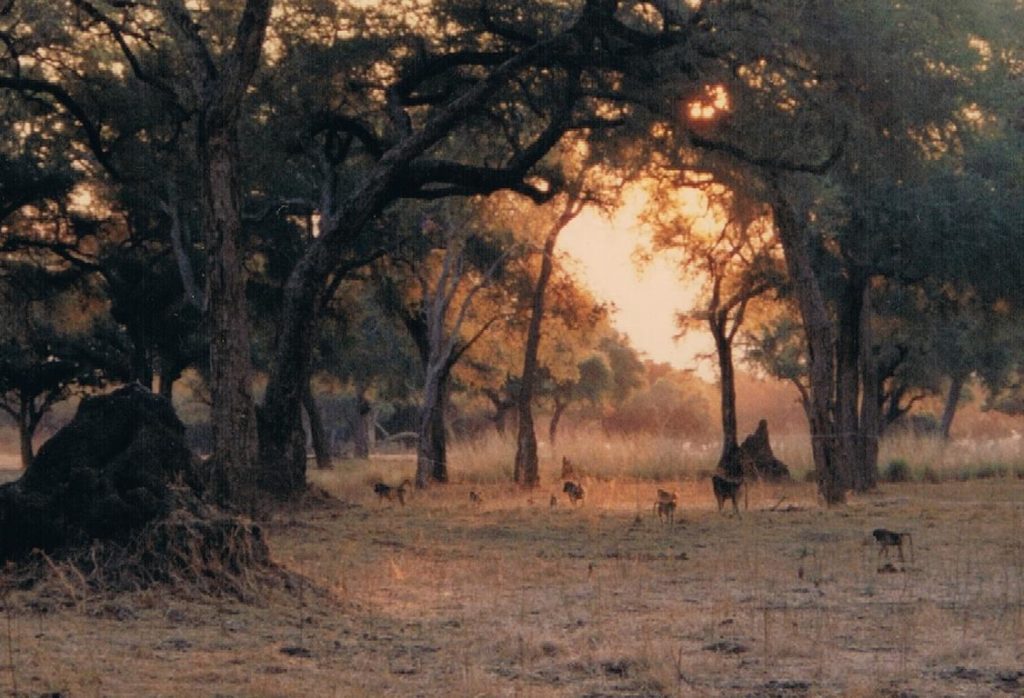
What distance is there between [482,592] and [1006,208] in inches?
870

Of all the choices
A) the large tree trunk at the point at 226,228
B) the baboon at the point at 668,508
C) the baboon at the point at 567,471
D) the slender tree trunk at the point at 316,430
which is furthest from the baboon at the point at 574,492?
the slender tree trunk at the point at 316,430

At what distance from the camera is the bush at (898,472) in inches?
1553

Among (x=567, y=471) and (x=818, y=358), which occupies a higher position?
(x=818, y=358)

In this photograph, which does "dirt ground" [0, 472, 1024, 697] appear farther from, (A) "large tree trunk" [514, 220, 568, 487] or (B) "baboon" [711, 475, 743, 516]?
(A) "large tree trunk" [514, 220, 568, 487]

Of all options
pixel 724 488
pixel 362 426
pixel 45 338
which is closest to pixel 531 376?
pixel 724 488

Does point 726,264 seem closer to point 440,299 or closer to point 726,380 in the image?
point 726,380

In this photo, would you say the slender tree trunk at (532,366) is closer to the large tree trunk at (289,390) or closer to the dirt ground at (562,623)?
the large tree trunk at (289,390)

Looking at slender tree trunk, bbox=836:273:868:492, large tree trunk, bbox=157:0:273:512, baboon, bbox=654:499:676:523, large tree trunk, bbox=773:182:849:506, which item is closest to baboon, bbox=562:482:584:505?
large tree trunk, bbox=773:182:849:506

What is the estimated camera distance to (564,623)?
450 inches

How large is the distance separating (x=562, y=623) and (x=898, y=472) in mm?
29655

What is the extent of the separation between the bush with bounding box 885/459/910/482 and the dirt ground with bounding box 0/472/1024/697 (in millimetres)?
19966

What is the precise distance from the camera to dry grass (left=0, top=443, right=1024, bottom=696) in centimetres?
901

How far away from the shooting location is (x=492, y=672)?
940 cm

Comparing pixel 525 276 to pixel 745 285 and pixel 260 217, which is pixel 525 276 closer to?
pixel 745 285
